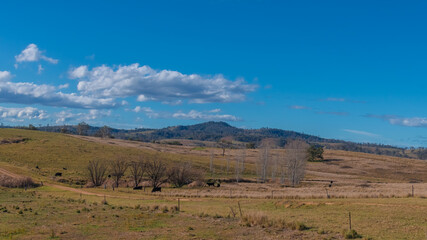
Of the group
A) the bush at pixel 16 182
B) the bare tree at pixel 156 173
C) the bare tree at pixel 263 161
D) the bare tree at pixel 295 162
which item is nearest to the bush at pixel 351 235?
the bare tree at pixel 156 173

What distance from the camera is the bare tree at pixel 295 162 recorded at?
280ft

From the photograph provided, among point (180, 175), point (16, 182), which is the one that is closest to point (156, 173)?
point (180, 175)

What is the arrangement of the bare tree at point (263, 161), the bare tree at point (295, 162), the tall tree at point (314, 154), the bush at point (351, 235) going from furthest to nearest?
the tall tree at point (314, 154) → the bare tree at point (263, 161) → the bare tree at point (295, 162) → the bush at point (351, 235)

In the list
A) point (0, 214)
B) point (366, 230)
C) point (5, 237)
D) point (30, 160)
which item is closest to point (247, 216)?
point (366, 230)

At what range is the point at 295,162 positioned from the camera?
286 feet

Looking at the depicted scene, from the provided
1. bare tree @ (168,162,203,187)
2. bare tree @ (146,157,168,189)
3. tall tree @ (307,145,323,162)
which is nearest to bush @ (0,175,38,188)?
bare tree @ (146,157,168,189)

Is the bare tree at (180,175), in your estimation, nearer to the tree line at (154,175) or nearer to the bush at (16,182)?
the tree line at (154,175)

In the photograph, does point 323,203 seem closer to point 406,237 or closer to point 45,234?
point 406,237

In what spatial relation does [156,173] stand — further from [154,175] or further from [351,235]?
[351,235]

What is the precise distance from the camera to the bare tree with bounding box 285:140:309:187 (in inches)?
3354

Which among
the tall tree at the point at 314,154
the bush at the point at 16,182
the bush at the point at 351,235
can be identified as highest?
the tall tree at the point at 314,154

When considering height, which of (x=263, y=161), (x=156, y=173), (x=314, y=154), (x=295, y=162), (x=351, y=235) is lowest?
(x=156, y=173)

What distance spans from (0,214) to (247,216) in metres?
22.2

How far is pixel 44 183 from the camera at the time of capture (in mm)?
63656
